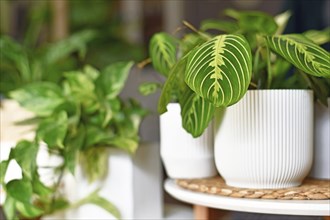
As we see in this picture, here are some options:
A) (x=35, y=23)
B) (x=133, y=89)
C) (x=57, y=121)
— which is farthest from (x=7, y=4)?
(x=57, y=121)

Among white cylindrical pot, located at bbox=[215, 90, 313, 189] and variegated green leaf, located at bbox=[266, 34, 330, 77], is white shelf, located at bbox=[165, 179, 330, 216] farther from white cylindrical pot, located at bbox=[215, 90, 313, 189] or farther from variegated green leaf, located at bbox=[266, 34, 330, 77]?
variegated green leaf, located at bbox=[266, 34, 330, 77]

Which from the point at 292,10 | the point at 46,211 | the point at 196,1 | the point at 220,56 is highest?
the point at 196,1

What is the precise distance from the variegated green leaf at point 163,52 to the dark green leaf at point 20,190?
11.9 inches

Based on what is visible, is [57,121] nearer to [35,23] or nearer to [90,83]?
[90,83]

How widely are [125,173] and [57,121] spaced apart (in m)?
0.16

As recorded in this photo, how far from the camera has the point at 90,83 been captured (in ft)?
3.43

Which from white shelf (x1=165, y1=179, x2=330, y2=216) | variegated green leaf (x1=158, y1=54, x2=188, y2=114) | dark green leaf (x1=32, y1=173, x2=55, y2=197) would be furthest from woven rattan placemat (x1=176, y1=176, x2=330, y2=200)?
dark green leaf (x1=32, y1=173, x2=55, y2=197)

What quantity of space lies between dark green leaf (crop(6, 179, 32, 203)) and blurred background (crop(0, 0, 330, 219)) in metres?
0.45

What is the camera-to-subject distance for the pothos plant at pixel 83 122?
0.99 meters

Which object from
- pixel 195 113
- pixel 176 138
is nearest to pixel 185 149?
pixel 176 138

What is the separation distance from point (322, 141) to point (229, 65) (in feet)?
1.09

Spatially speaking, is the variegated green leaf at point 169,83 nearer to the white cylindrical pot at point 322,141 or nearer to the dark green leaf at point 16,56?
the white cylindrical pot at point 322,141

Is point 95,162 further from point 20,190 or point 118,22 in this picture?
point 118,22

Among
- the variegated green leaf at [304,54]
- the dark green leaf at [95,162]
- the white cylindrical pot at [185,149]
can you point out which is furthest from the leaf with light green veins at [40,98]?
the variegated green leaf at [304,54]
